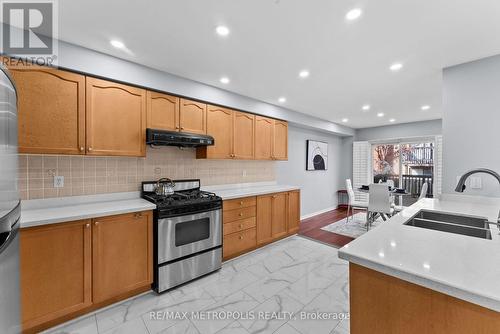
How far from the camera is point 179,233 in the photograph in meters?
2.34

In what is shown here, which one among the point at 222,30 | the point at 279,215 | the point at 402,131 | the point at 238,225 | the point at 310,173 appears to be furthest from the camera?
the point at 402,131

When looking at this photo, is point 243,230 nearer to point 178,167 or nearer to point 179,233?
point 179,233

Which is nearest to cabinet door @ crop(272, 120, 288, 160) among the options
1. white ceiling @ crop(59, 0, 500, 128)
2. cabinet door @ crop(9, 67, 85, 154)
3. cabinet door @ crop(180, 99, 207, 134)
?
white ceiling @ crop(59, 0, 500, 128)

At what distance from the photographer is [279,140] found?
405 centimetres

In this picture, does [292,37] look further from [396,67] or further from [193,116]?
[193,116]

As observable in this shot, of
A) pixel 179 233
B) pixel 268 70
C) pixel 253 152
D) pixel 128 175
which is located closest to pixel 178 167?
A: pixel 128 175

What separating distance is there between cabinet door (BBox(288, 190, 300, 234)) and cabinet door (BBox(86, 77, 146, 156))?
2.52m

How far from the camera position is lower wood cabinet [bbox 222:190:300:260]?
290 centimetres

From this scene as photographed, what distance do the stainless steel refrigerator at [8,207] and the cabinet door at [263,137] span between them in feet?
9.47

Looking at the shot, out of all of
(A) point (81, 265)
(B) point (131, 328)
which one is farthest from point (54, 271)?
(B) point (131, 328)

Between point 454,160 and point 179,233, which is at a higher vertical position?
point 454,160

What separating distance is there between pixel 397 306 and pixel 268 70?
2.46 metres

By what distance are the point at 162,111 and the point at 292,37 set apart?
1.67m

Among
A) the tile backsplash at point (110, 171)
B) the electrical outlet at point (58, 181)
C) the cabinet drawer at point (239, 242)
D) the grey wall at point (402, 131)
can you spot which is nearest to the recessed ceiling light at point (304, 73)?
the tile backsplash at point (110, 171)
